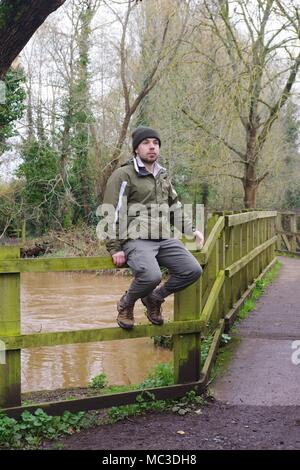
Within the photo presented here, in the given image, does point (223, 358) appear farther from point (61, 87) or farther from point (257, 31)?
point (61, 87)

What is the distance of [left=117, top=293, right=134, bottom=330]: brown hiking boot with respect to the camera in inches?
194

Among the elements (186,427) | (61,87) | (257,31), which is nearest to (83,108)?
(61,87)

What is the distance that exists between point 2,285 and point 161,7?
21261 mm

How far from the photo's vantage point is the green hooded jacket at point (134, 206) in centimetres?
477

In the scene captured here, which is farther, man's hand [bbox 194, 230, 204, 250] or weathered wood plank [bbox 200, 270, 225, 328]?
weathered wood plank [bbox 200, 270, 225, 328]

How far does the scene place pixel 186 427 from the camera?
15.5ft

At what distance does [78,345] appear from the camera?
32.5 ft

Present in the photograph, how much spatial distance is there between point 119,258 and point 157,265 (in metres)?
0.28

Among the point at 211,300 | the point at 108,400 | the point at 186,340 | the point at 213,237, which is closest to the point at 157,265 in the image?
the point at 186,340

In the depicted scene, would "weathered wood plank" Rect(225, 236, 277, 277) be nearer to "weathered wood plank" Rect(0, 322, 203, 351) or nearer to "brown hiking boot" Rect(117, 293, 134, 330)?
"weathered wood plank" Rect(0, 322, 203, 351)

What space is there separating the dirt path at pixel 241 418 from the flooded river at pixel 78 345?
1743mm

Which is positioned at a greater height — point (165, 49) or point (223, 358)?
point (165, 49)

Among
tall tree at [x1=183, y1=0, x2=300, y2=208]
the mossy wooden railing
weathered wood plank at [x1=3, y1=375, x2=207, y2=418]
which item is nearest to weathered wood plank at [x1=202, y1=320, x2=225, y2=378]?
the mossy wooden railing

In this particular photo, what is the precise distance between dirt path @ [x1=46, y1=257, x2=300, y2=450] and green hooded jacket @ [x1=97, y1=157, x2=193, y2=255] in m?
1.27
